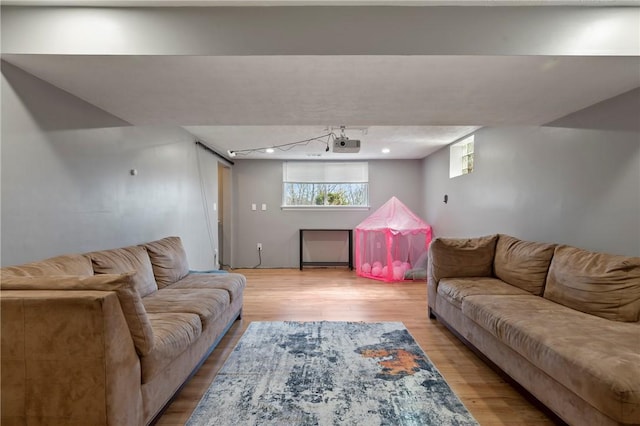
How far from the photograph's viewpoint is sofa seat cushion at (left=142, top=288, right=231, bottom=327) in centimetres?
216

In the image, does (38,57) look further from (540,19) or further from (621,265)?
(621,265)

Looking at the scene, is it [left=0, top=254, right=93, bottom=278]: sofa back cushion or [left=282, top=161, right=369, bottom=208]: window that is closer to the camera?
[left=0, top=254, right=93, bottom=278]: sofa back cushion

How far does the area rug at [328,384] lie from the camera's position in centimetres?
175

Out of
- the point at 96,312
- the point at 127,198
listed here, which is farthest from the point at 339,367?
the point at 127,198

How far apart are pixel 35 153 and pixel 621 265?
367 centimetres

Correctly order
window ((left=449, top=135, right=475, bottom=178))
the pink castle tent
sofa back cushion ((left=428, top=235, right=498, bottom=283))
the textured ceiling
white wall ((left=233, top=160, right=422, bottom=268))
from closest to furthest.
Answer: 1. the textured ceiling
2. sofa back cushion ((left=428, top=235, right=498, bottom=283))
3. window ((left=449, top=135, right=475, bottom=178))
4. the pink castle tent
5. white wall ((left=233, top=160, right=422, bottom=268))

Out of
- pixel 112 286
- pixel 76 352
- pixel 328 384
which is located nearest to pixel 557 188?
pixel 328 384

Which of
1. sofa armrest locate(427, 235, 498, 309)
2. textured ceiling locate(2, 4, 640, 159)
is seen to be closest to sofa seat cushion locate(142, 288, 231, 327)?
textured ceiling locate(2, 4, 640, 159)

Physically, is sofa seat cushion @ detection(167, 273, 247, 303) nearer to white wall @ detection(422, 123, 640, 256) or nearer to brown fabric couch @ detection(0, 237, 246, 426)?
brown fabric couch @ detection(0, 237, 246, 426)

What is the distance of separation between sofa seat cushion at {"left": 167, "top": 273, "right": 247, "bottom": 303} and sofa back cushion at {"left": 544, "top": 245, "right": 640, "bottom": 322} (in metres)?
2.59

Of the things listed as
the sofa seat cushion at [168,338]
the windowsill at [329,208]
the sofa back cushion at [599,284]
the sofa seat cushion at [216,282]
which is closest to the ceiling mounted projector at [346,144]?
the sofa seat cushion at [216,282]

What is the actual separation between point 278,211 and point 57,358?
513 cm

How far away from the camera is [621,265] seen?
1.98 m

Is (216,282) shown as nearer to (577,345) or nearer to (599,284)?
(577,345)
